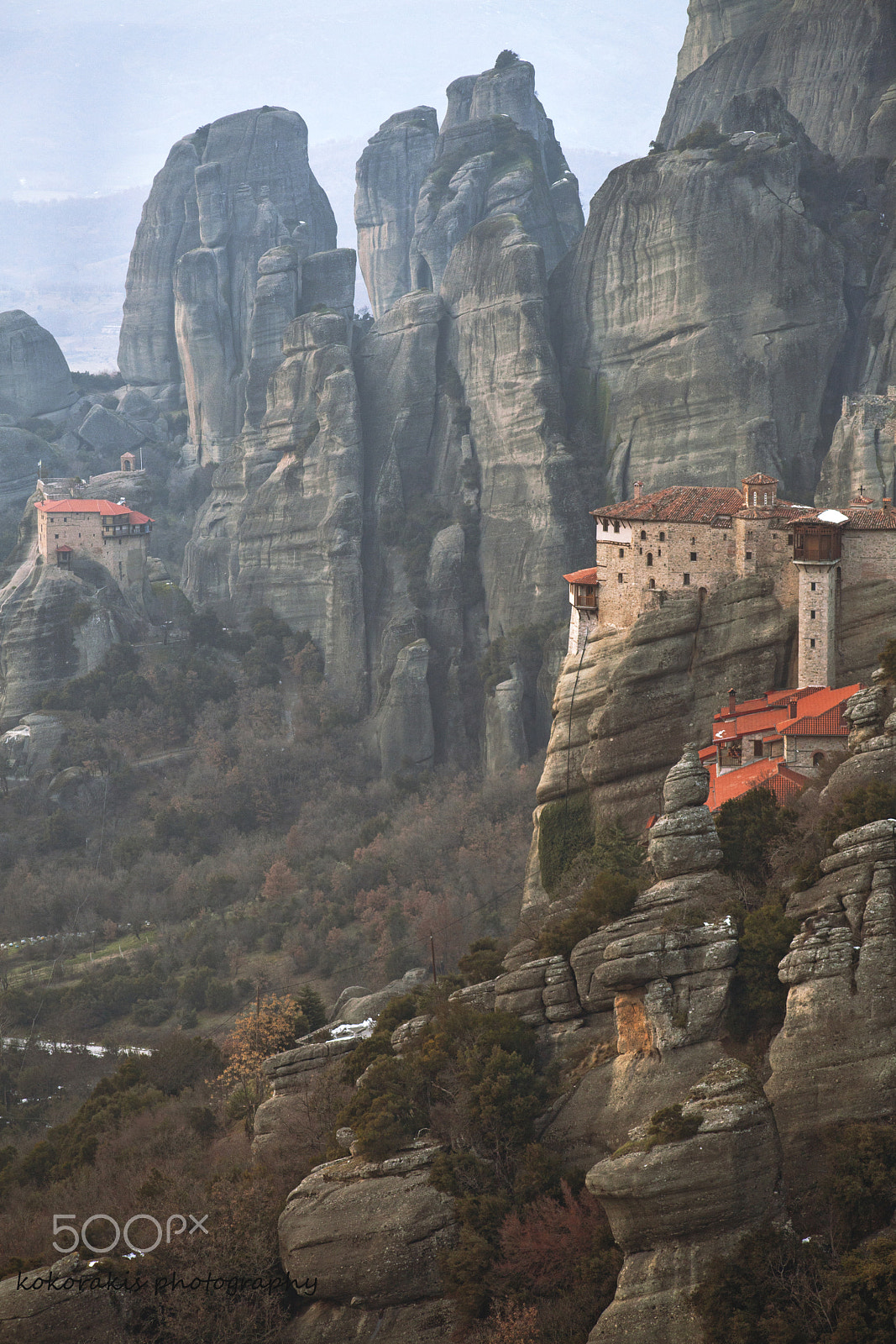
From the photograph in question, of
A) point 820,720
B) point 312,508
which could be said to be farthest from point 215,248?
point 820,720

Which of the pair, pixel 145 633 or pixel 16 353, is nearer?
pixel 145 633

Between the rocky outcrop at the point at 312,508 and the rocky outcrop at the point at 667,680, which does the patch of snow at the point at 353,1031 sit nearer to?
the rocky outcrop at the point at 667,680

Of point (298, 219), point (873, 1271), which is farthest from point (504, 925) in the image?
point (298, 219)

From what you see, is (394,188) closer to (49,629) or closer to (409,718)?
(49,629)

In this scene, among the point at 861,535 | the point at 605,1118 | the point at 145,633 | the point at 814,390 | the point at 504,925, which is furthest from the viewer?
the point at 145,633

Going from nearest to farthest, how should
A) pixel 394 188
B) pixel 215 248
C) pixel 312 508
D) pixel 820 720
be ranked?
pixel 820 720, pixel 312 508, pixel 215 248, pixel 394 188

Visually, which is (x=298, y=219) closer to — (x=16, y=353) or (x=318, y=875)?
(x=16, y=353)
